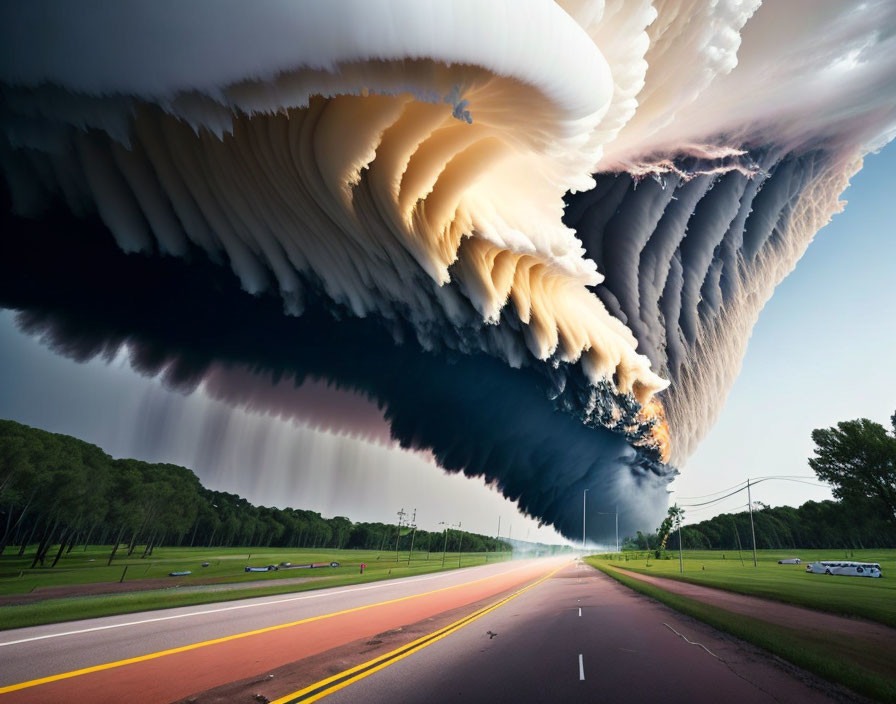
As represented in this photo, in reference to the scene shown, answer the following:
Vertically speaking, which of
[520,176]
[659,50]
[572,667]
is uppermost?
[659,50]

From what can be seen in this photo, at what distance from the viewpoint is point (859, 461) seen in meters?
→ 33.6

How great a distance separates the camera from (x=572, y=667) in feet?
27.8

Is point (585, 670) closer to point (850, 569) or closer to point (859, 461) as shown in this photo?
point (859, 461)

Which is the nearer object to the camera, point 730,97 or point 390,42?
point 390,42

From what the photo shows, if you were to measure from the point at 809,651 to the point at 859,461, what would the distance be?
34.7m

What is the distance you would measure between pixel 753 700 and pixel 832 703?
1151 mm

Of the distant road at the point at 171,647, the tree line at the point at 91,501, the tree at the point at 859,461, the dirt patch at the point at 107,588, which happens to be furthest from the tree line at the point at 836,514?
the tree line at the point at 91,501

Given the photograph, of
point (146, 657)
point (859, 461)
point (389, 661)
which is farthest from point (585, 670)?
point (859, 461)

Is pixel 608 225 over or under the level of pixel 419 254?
over

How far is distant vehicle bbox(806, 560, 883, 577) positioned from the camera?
1425 inches

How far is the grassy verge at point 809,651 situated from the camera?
726 centimetres

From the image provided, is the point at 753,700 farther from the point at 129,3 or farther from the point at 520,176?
the point at 129,3

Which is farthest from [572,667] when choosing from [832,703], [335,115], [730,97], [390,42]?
[730,97]

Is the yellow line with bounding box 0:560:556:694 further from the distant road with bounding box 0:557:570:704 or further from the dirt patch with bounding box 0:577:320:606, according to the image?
the dirt patch with bounding box 0:577:320:606
